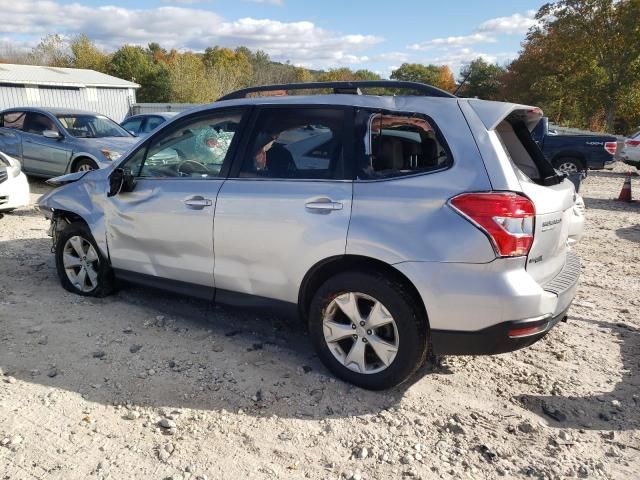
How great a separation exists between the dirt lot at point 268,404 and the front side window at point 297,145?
1350 millimetres

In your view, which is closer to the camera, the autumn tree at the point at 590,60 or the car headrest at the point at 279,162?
the car headrest at the point at 279,162

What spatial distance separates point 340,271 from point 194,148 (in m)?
1.62

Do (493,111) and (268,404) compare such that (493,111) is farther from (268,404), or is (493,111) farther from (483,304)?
(268,404)

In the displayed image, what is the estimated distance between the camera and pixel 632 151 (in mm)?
13805

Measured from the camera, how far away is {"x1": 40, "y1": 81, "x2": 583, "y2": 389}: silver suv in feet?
9.32

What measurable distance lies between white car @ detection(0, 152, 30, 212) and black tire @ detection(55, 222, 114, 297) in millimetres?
3445

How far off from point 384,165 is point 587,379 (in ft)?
6.69

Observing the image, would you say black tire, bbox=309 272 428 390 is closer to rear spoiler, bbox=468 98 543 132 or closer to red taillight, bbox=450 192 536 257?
red taillight, bbox=450 192 536 257

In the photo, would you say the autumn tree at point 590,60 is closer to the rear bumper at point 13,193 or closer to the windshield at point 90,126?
the windshield at point 90,126

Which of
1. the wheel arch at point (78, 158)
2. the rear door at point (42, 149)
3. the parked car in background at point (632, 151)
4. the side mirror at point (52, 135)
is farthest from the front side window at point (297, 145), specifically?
the parked car in background at point (632, 151)

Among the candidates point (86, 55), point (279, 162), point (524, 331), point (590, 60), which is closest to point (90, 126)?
point (279, 162)

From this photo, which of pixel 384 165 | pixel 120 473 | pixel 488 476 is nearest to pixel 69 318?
pixel 120 473

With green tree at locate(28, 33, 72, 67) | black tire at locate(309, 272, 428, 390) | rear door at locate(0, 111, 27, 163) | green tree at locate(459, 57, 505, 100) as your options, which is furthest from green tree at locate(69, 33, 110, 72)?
black tire at locate(309, 272, 428, 390)

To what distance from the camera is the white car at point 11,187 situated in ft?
24.7
